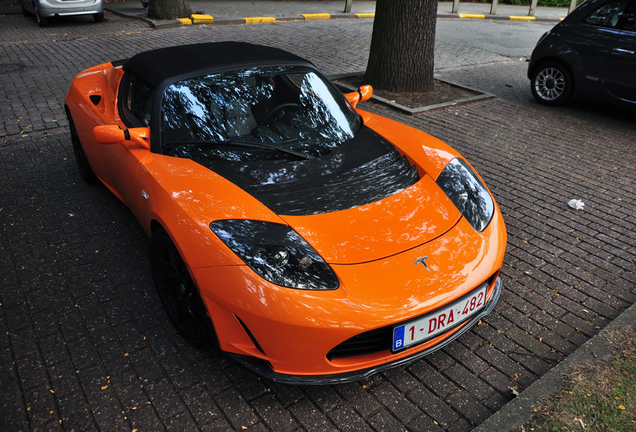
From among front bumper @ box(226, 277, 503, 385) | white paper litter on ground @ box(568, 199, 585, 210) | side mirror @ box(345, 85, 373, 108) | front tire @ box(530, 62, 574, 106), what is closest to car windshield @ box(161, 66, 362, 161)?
side mirror @ box(345, 85, 373, 108)

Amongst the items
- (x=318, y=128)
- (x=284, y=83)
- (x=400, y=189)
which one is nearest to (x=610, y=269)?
(x=400, y=189)

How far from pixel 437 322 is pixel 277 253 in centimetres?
87

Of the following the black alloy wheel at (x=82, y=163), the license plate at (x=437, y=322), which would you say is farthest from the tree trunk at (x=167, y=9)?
the license plate at (x=437, y=322)

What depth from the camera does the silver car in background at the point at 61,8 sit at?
11.3m

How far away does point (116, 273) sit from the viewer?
3482mm

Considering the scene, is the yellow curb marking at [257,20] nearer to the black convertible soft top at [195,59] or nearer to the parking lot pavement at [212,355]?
the parking lot pavement at [212,355]

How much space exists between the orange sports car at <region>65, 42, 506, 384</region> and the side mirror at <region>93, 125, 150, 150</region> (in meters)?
0.01

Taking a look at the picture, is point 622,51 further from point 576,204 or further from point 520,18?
point 520,18

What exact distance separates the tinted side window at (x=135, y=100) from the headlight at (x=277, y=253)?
1.31 metres

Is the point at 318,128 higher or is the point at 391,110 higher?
the point at 318,128

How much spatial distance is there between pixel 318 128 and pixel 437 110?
4323mm

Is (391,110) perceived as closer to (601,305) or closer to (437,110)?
(437,110)

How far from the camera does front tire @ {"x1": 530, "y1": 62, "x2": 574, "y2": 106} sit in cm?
730

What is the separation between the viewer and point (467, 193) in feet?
10.0
